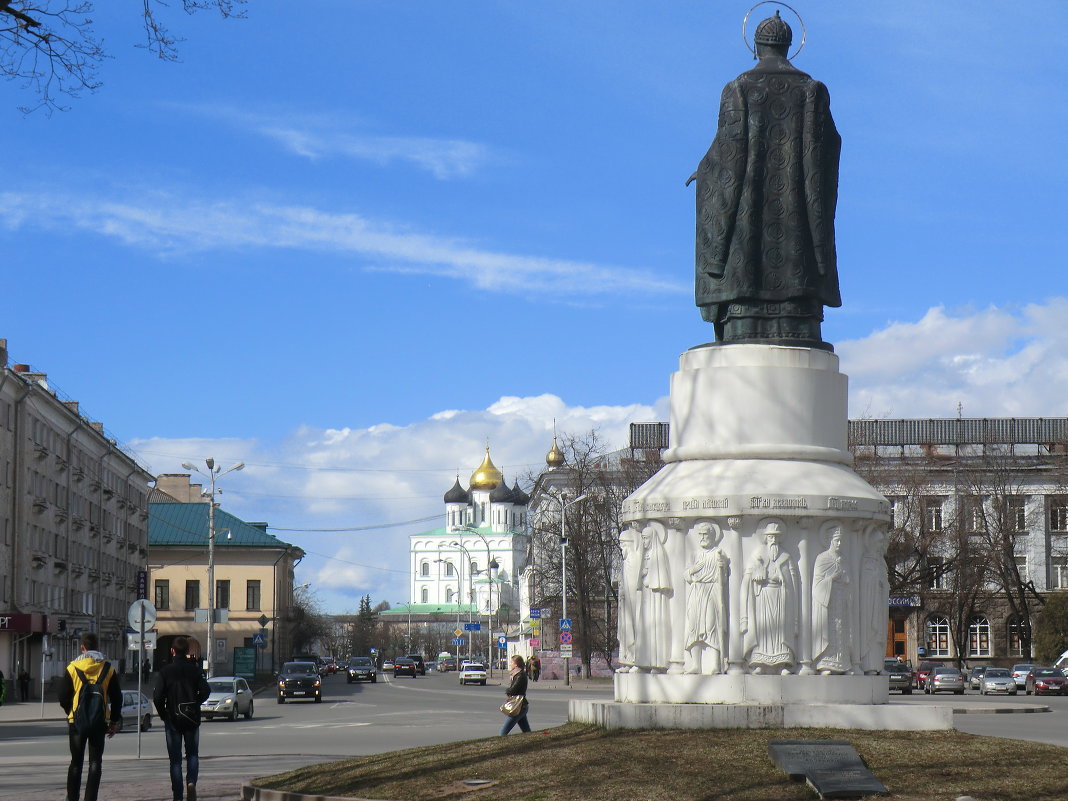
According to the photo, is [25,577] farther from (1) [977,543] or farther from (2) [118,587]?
(1) [977,543]

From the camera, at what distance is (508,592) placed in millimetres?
191125

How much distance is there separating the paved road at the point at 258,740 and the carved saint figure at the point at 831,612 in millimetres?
6521

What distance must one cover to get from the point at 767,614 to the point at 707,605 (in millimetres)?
643

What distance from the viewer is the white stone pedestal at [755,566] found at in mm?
16266

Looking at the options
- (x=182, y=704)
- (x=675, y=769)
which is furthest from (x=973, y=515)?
(x=182, y=704)

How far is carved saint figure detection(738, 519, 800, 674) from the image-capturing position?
16.3m

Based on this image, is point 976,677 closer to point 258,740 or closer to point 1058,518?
point 1058,518

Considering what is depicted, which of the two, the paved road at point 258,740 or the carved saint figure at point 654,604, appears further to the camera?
the paved road at point 258,740

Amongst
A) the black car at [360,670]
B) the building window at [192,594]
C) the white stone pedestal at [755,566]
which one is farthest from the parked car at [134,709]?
the building window at [192,594]

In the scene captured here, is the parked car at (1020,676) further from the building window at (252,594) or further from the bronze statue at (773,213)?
the building window at (252,594)

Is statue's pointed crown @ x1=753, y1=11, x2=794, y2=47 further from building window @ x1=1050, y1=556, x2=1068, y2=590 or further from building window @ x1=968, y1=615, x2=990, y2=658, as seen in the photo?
building window @ x1=1050, y1=556, x2=1068, y2=590

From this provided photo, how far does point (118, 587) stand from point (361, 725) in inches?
2159

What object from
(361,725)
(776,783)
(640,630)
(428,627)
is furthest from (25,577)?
(428,627)

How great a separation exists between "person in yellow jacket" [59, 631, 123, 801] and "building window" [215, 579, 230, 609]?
84944 millimetres
